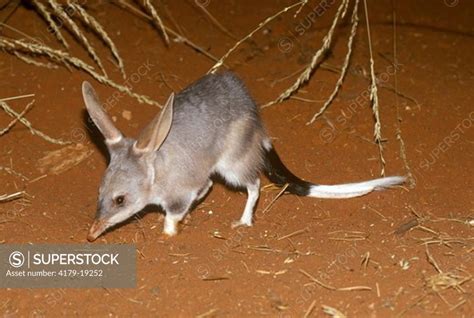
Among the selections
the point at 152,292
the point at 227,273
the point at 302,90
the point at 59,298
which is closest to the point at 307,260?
the point at 227,273

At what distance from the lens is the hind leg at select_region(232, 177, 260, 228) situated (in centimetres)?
545

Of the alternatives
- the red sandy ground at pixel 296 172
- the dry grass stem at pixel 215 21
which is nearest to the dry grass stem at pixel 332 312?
the red sandy ground at pixel 296 172

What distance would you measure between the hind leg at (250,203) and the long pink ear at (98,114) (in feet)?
3.44

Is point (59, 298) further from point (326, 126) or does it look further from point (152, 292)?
point (326, 126)

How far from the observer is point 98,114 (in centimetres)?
500

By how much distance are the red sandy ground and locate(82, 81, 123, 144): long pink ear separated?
2.32 feet

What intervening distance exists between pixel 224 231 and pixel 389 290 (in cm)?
136

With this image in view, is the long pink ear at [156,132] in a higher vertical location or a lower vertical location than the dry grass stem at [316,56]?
higher

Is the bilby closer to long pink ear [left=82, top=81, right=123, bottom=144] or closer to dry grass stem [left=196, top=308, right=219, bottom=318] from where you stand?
long pink ear [left=82, top=81, right=123, bottom=144]

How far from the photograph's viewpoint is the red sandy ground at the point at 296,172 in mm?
4500

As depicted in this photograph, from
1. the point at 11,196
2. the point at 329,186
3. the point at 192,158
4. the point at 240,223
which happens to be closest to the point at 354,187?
the point at 329,186

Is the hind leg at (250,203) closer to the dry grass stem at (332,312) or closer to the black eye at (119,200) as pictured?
the black eye at (119,200)

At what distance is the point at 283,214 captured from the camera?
555 cm

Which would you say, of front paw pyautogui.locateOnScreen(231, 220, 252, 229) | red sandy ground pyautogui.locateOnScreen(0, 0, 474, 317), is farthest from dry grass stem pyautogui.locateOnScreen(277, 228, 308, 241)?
front paw pyautogui.locateOnScreen(231, 220, 252, 229)
